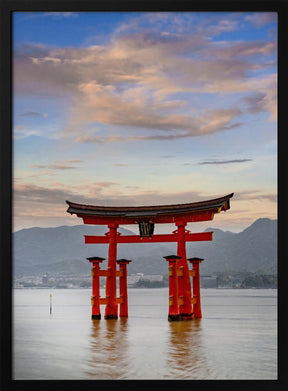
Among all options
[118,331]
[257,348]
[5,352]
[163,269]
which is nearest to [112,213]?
[118,331]

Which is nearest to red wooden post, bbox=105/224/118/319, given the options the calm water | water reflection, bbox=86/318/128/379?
water reflection, bbox=86/318/128/379

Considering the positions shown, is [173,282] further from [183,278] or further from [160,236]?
[160,236]

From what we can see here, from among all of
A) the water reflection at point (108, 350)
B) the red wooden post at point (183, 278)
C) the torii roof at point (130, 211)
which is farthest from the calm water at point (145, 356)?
the torii roof at point (130, 211)

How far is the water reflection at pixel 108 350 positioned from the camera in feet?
16.7

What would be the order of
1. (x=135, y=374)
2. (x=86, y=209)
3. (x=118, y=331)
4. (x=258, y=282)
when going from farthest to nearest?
(x=258, y=282)
(x=86, y=209)
(x=118, y=331)
(x=135, y=374)

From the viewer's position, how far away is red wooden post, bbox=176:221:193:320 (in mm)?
9672

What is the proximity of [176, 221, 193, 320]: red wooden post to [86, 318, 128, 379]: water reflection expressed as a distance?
106 centimetres

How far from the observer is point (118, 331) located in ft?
28.5

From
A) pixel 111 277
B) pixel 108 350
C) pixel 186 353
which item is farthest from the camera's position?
pixel 111 277

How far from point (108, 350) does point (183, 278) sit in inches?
130

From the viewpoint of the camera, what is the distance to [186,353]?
6348 mm

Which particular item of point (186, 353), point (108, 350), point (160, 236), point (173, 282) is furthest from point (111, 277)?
point (186, 353)
